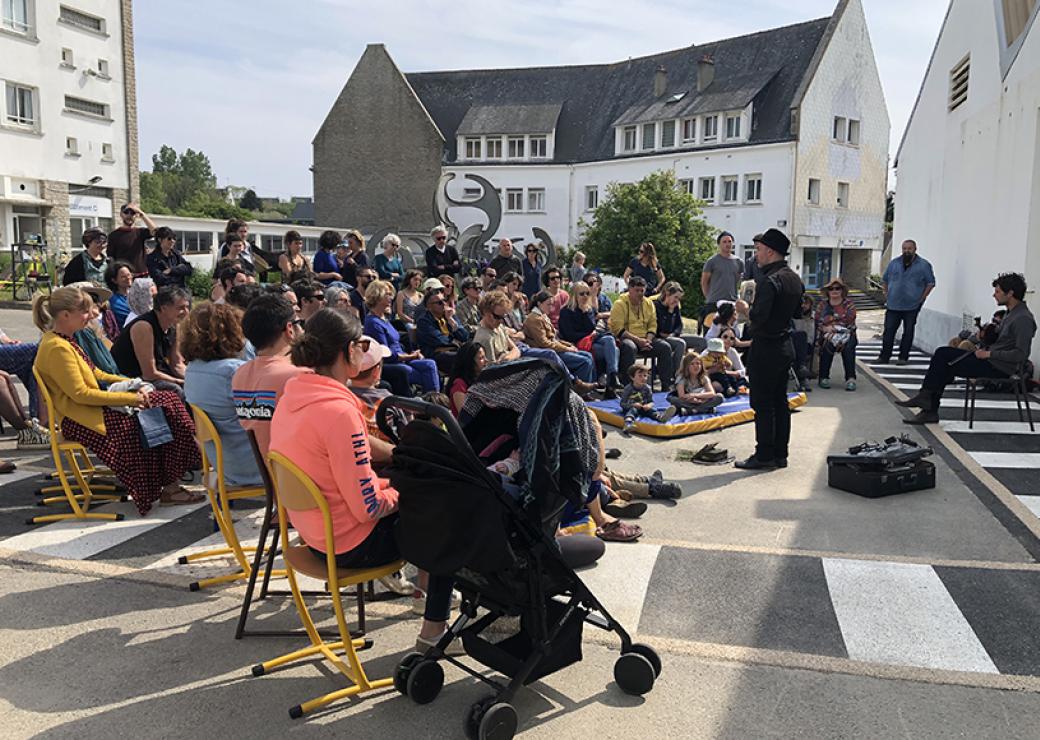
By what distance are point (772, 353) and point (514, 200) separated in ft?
141

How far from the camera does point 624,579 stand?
196 inches

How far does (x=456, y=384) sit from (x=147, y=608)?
2779 mm

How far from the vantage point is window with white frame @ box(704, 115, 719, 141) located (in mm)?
42719

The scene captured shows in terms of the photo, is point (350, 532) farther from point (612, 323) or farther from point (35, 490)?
point (612, 323)

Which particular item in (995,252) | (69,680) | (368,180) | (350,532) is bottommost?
(69,680)

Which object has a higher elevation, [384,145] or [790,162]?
[384,145]

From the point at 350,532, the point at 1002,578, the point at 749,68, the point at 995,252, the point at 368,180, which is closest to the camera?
the point at 350,532

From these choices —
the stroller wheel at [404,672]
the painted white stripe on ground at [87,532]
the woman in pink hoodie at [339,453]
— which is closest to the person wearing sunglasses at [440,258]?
the painted white stripe on ground at [87,532]

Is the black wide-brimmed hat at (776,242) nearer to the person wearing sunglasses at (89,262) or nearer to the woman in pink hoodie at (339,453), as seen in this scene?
the woman in pink hoodie at (339,453)

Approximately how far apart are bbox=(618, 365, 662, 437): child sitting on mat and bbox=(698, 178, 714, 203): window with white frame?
113 feet

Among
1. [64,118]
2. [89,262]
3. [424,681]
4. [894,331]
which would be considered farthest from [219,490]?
[64,118]

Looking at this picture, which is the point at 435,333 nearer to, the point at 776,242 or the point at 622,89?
the point at 776,242

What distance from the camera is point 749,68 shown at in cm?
4344

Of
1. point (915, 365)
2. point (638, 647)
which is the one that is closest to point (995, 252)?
point (915, 365)
